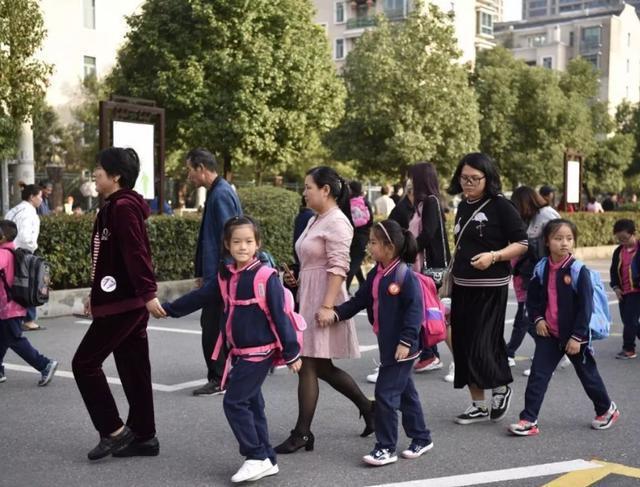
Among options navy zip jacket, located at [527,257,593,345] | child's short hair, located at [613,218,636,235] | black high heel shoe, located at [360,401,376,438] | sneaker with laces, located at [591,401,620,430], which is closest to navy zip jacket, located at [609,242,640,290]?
child's short hair, located at [613,218,636,235]

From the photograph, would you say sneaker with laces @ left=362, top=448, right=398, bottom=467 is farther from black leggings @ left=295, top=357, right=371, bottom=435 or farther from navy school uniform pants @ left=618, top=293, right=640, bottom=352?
navy school uniform pants @ left=618, top=293, right=640, bottom=352

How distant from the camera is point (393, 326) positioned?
181 inches

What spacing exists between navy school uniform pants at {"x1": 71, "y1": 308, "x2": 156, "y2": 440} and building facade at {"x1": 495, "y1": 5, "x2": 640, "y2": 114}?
255ft

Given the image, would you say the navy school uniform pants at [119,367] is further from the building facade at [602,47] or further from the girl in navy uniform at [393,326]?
the building facade at [602,47]

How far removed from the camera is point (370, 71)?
31.8 meters

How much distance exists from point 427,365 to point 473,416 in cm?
170

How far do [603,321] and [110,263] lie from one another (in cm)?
306

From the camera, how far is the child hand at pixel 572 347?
508 centimetres

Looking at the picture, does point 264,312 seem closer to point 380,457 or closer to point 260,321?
point 260,321

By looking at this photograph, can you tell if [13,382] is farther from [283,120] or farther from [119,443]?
[283,120]

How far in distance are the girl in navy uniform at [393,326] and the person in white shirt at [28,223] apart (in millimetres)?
5971

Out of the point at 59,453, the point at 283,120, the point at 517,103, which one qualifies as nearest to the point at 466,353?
the point at 59,453

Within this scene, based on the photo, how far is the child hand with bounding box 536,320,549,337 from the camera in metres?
5.23

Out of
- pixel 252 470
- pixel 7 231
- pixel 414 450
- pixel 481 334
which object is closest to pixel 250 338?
pixel 252 470
